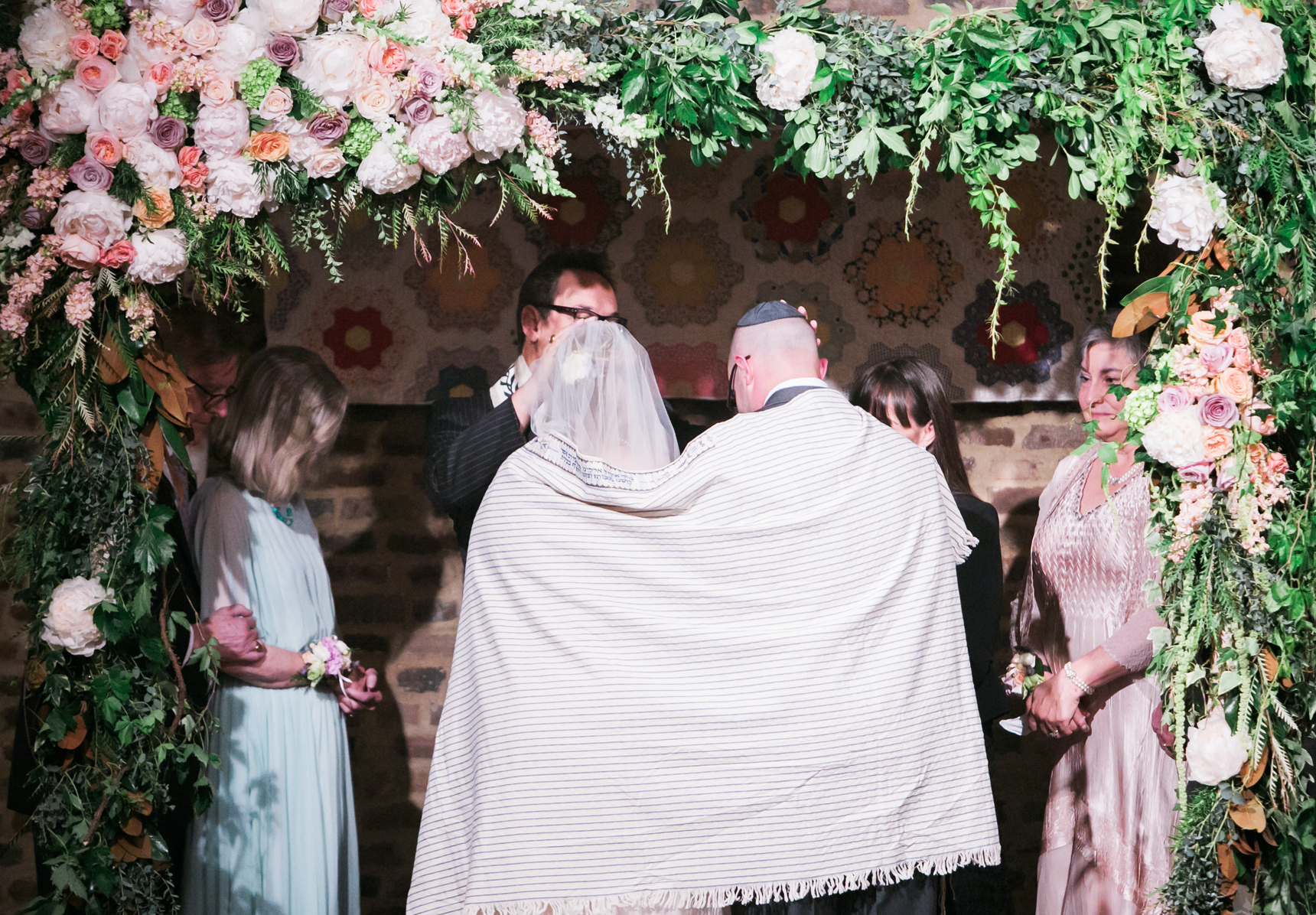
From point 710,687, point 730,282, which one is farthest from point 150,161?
point 730,282

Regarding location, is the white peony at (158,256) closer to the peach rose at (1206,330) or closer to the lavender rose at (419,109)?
the lavender rose at (419,109)

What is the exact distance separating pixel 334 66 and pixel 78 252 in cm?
67

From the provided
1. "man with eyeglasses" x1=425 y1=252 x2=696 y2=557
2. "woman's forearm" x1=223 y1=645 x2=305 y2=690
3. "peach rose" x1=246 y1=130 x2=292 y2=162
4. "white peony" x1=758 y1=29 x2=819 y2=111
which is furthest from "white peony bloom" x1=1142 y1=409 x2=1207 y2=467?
"woman's forearm" x1=223 y1=645 x2=305 y2=690

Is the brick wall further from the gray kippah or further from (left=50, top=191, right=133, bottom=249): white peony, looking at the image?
(left=50, top=191, right=133, bottom=249): white peony

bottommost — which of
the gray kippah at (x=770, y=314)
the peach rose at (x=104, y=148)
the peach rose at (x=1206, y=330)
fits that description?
the peach rose at (x=1206, y=330)

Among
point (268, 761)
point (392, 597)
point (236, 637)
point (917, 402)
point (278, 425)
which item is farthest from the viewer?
point (392, 597)

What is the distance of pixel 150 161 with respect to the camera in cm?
244

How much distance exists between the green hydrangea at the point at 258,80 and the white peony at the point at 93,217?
36cm

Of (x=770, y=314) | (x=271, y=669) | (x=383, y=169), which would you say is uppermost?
(x=383, y=169)

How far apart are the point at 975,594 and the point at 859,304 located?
1332 mm

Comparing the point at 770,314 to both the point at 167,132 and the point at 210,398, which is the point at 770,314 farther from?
the point at 210,398

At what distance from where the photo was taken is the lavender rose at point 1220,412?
8.89ft

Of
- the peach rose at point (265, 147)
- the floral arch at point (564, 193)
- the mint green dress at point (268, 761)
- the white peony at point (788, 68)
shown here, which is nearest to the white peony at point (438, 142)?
the floral arch at point (564, 193)

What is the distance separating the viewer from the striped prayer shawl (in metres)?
2.60
